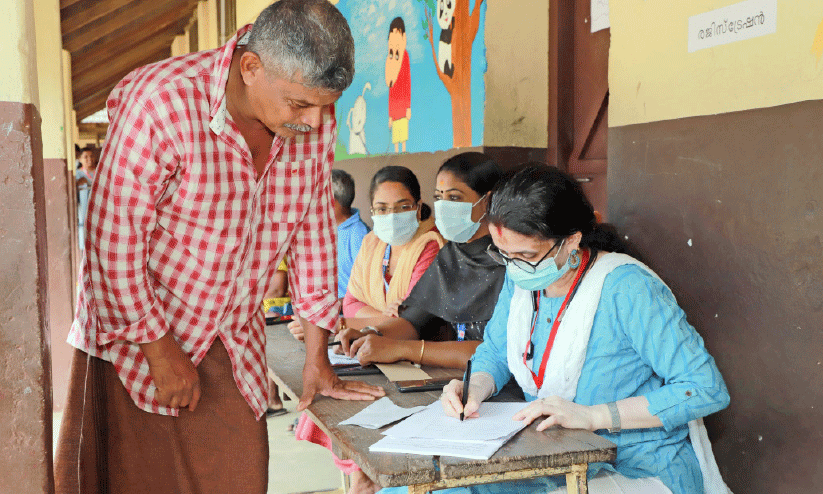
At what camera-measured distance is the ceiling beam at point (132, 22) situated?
878 centimetres

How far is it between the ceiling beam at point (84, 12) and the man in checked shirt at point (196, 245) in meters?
6.72

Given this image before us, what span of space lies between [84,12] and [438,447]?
7.68 metres

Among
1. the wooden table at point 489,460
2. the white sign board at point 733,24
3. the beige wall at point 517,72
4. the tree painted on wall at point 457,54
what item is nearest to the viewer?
the wooden table at point 489,460

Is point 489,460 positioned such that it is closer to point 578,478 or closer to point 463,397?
point 578,478

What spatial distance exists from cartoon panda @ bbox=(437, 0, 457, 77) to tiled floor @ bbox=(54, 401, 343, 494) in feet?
6.49

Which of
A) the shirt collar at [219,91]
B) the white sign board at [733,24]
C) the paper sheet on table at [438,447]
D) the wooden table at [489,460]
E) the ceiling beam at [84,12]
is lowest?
the wooden table at [489,460]

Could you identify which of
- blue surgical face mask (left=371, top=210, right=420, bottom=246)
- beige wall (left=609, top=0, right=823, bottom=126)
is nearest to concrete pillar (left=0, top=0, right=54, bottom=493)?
beige wall (left=609, top=0, right=823, bottom=126)

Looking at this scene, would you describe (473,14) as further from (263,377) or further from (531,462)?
(531,462)

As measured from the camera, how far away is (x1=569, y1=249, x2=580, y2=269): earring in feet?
6.20

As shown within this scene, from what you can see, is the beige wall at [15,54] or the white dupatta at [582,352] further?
the white dupatta at [582,352]

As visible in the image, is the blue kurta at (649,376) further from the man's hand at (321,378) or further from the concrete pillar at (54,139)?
the concrete pillar at (54,139)

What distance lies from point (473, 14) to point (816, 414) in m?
2.23

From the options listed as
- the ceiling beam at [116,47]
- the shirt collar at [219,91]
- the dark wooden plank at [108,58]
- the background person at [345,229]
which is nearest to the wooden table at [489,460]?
the shirt collar at [219,91]

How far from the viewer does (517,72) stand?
3252 millimetres
